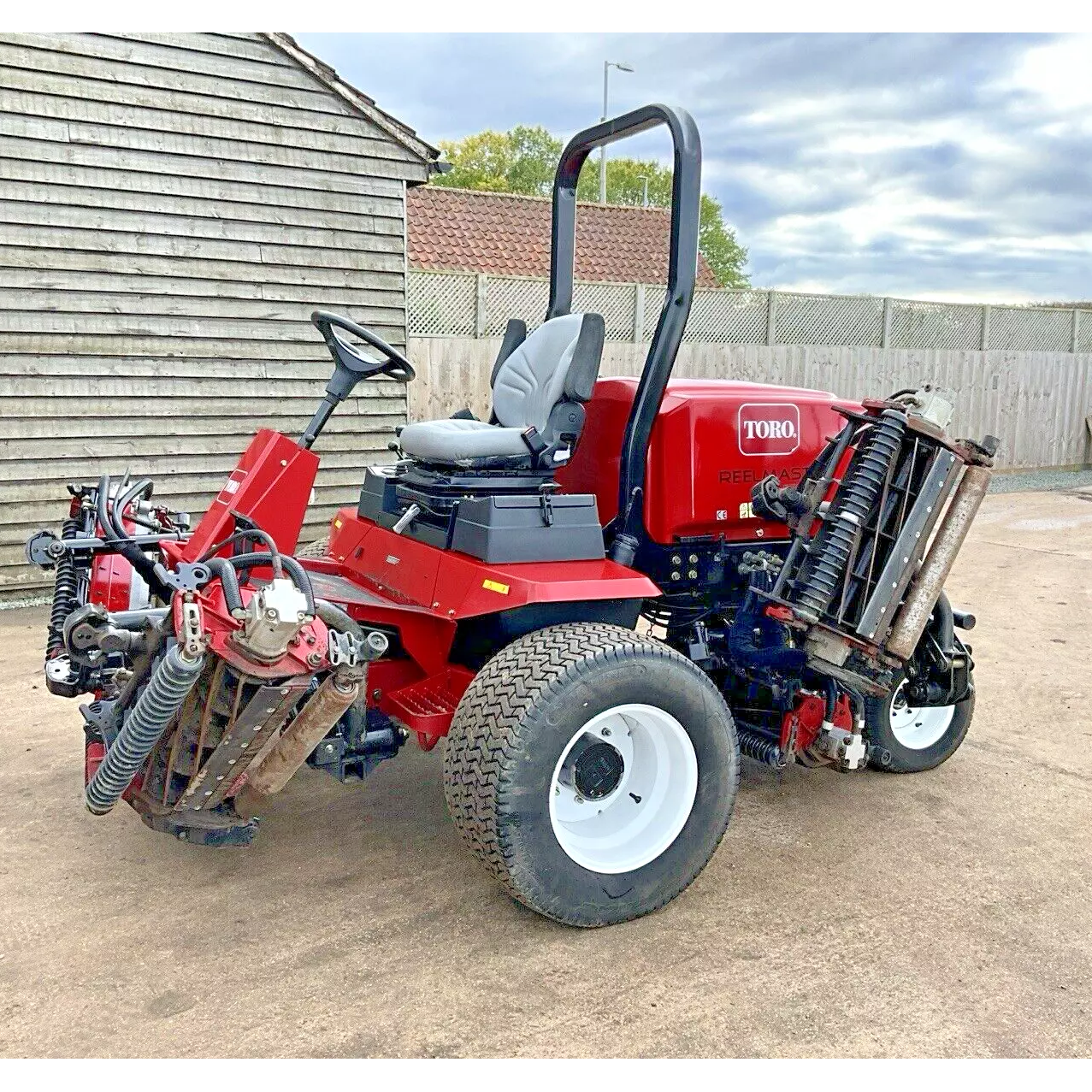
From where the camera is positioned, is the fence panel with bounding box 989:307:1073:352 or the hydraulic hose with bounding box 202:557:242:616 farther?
the fence panel with bounding box 989:307:1073:352

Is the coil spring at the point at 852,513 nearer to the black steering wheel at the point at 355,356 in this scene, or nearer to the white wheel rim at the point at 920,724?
the white wheel rim at the point at 920,724

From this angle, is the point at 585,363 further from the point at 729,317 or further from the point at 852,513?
the point at 729,317

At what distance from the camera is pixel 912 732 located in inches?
161

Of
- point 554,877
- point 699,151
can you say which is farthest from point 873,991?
point 699,151

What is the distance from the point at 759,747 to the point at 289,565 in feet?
5.93

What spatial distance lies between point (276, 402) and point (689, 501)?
5.07m

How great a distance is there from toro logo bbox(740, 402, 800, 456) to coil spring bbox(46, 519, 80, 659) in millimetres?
2240

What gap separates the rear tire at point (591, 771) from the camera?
2750 millimetres

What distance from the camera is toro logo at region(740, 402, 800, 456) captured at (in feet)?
12.1

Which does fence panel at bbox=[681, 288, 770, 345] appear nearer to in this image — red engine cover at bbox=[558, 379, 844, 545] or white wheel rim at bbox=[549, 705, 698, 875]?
red engine cover at bbox=[558, 379, 844, 545]

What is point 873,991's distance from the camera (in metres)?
2.62

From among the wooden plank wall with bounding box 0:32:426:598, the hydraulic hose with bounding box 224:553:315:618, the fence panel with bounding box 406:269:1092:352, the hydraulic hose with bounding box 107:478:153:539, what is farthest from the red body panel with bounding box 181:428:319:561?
the fence panel with bounding box 406:269:1092:352

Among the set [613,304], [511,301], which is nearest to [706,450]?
[511,301]
